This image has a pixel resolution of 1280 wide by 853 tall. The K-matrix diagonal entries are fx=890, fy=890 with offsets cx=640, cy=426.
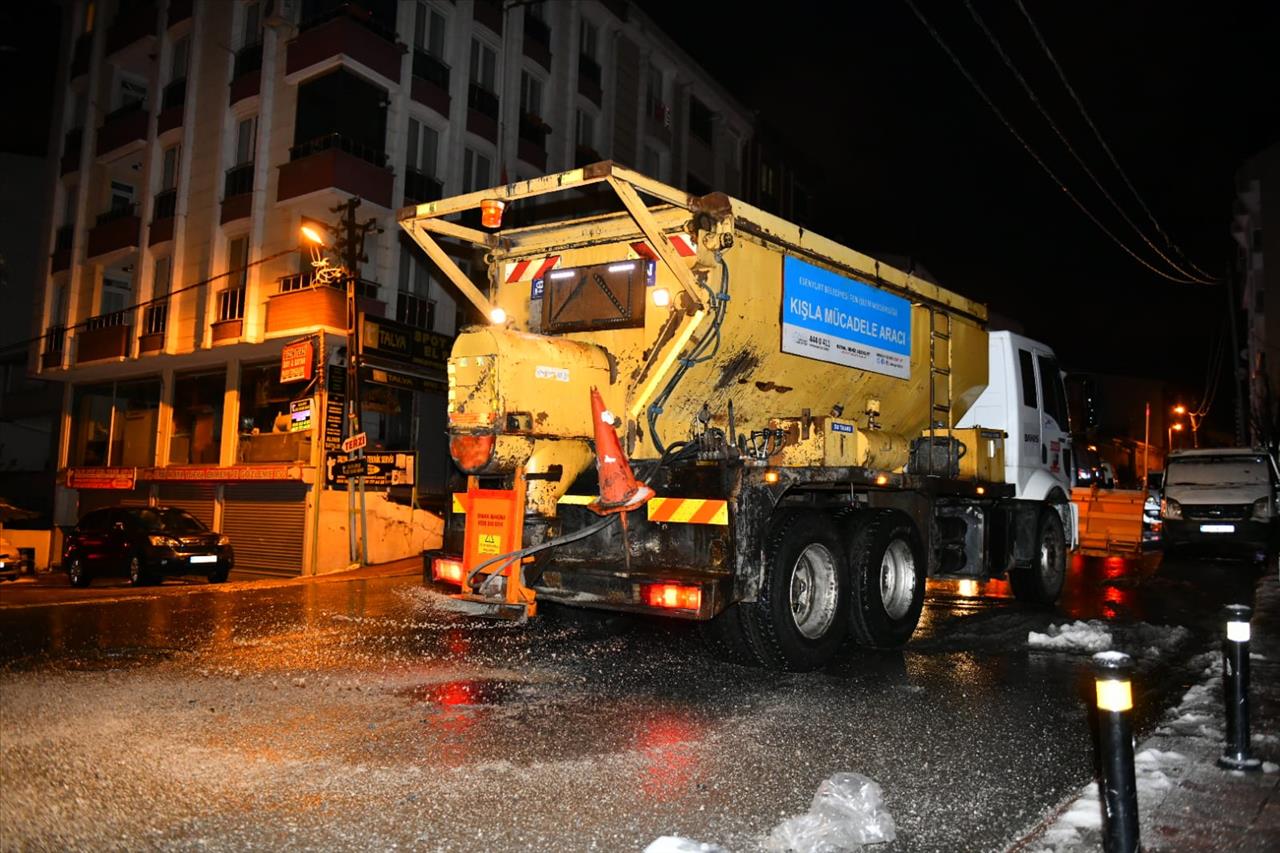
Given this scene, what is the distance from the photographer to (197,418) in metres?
23.3

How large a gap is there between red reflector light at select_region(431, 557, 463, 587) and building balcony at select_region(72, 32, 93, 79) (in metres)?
28.4

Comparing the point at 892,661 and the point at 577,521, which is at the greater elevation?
the point at 577,521

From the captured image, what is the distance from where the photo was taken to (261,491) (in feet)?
69.9

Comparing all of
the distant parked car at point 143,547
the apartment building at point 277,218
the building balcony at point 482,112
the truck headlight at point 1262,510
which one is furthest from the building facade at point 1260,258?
the distant parked car at point 143,547

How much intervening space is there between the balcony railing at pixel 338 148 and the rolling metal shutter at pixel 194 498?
28.6 ft

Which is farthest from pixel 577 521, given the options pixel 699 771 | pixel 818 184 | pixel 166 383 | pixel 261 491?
pixel 818 184

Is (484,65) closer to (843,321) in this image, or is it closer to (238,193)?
(238,193)

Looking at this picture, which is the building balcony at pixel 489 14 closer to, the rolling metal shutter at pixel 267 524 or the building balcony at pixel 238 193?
the building balcony at pixel 238 193

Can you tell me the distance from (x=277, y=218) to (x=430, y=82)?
5063 mm

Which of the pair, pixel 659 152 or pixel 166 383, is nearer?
pixel 166 383

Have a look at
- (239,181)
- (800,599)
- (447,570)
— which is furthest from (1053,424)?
(239,181)

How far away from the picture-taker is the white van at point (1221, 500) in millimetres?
17047

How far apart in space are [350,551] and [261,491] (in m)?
4.42

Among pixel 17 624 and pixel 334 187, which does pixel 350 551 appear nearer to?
pixel 334 187
